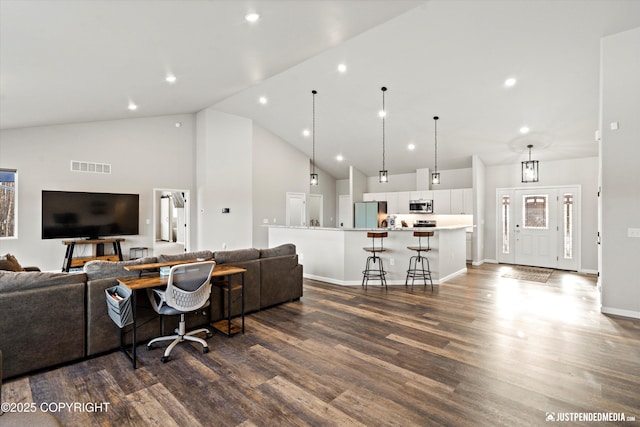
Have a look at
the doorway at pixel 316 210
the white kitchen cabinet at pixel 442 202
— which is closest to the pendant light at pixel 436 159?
the white kitchen cabinet at pixel 442 202

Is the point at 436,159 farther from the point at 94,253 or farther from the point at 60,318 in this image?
the point at 94,253

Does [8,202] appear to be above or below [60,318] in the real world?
above

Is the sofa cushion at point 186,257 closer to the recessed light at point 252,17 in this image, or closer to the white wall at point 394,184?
the recessed light at point 252,17

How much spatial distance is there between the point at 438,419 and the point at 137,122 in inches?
323

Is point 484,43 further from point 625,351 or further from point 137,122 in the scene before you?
point 137,122

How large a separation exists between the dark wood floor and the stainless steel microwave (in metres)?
4.67

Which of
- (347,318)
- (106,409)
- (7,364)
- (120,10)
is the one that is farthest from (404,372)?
(120,10)

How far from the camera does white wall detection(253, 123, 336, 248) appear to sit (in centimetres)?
858

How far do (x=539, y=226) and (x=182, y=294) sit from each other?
27.1ft

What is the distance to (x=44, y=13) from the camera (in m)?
2.56

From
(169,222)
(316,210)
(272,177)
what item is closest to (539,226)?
(316,210)

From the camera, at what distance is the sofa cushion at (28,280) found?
8.36ft

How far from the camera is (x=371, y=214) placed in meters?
9.52

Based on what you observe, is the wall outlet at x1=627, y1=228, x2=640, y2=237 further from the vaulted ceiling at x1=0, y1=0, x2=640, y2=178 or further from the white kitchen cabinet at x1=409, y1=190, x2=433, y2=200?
the white kitchen cabinet at x1=409, y1=190, x2=433, y2=200
